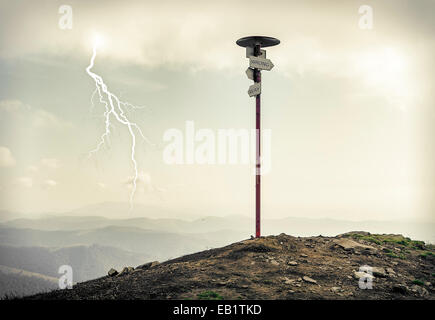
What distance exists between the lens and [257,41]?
13930 millimetres

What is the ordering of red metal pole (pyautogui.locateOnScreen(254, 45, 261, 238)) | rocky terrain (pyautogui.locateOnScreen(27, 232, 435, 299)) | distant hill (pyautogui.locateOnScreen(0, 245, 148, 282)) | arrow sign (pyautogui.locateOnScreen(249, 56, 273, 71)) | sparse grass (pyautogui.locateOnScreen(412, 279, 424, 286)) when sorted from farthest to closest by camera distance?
1. distant hill (pyautogui.locateOnScreen(0, 245, 148, 282))
2. red metal pole (pyautogui.locateOnScreen(254, 45, 261, 238))
3. arrow sign (pyautogui.locateOnScreen(249, 56, 273, 71))
4. sparse grass (pyautogui.locateOnScreen(412, 279, 424, 286))
5. rocky terrain (pyautogui.locateOnScreen(27, 232, 435, 299))

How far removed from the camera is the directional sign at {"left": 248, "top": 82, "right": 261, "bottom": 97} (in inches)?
546

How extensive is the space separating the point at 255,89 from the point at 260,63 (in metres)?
0.76

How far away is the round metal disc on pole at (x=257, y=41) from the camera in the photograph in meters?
13.9

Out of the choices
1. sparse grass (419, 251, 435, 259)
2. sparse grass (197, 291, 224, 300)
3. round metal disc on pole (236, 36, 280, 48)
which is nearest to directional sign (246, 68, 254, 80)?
round metal disc on pole (236, 36, 280, 48)

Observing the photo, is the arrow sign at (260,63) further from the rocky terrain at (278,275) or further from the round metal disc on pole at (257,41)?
the rocky terrain at (278,275)

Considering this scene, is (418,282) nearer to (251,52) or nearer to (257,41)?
(251,52)

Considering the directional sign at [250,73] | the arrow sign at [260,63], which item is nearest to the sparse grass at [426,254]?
the arrow sign at [260,63]

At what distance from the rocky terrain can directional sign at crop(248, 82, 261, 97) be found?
166 inches

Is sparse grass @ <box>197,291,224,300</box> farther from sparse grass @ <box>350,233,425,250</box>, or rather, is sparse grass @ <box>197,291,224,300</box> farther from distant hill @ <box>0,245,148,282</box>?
distant hill @ <box>0,245,148,282</box>

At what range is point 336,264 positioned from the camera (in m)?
13.0
